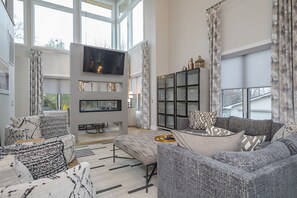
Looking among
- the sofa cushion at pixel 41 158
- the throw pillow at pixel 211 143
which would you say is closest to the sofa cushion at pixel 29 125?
the sofa cushion at pixel 41 158

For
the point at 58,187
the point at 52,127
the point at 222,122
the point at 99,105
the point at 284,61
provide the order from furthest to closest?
the point at 99,105, the point at 222,122, the point at 52,127, the point at 284,61, the point at 58,187

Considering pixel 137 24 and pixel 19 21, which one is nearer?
pixel 19 21

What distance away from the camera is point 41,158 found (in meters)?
1.08

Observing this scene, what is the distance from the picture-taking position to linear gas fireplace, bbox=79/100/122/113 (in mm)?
4696

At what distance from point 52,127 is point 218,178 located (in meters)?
3.21

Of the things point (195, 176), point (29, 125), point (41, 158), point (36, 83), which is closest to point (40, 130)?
point (29, 125)

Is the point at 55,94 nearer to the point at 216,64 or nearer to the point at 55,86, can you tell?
the point at 55,86

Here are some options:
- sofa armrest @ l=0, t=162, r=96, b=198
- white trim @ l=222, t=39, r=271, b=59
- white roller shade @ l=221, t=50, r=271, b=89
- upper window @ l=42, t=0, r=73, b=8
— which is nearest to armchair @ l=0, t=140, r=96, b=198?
sofa armrest @ l=0, t=162, r=96, b=198

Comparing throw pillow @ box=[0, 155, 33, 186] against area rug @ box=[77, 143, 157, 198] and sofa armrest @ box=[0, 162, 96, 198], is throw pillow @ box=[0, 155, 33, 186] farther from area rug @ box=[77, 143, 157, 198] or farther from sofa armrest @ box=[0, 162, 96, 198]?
area rug @ box=[77, 143, 157, 198]

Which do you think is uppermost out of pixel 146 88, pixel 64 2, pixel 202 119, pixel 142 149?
pixel 64 2

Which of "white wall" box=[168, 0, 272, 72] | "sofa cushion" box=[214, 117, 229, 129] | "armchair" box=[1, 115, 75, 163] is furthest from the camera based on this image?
"white wall" box=[168, 0, 272, 72]

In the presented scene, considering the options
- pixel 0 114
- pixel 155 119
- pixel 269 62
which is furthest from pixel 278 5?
pixel 0 114

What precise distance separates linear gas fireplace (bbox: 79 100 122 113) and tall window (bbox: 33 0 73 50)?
13.1 feet

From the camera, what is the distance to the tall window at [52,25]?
23.0ft
